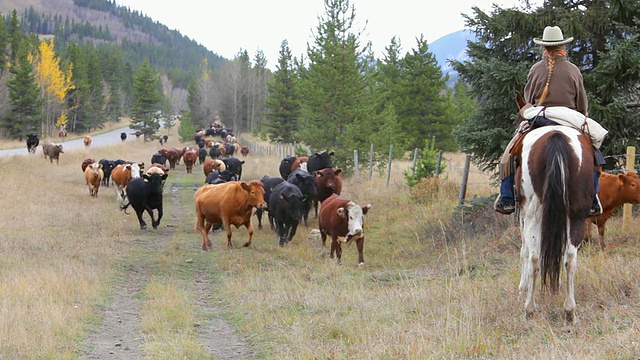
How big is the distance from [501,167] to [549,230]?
1206 millimetres

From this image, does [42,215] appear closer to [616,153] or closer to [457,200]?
[457,200]

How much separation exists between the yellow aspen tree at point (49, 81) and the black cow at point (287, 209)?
65064 mm

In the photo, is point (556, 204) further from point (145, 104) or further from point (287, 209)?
point (145, 104)

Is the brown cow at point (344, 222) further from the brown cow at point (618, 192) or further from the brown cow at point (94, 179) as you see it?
the brown cow at point (94, 179)

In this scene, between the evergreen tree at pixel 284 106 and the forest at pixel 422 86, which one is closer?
the forest at pixel 422 86

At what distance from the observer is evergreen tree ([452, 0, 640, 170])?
11.3 meters

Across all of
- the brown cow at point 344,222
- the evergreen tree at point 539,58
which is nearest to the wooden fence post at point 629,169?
the evergreen tree at point 539,58

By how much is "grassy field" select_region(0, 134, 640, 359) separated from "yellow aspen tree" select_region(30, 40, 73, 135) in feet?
204

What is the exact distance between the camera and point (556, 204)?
576cm

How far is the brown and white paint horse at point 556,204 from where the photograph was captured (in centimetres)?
578

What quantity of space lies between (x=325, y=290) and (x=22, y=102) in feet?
201

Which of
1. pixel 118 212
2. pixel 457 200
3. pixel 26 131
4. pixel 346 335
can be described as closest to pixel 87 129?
pixel 26 131

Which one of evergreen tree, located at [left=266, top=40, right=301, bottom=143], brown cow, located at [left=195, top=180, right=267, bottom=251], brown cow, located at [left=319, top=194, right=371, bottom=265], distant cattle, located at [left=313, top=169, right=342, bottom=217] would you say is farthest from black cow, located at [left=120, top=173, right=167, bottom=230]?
evergreen tree, located at [left=266, top=40, right=301, bottom=143]

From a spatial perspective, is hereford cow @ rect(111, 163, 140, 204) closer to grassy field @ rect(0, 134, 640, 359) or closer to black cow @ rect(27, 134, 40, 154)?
grassy field @ rect(0, 134, 640, 359)
